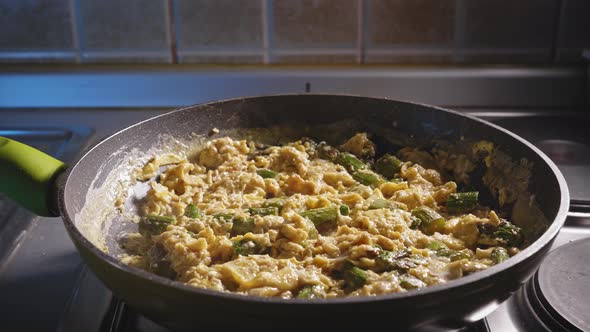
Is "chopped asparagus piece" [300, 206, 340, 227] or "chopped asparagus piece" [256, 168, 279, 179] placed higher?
"chopped asparagus piece" [256, 168, 279, 179]

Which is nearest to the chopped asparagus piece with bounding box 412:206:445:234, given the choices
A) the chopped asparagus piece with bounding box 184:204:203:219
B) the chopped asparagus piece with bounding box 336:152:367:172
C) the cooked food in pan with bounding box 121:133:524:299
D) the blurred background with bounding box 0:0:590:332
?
the cooked food in pan with bounding box 121:133:524:299

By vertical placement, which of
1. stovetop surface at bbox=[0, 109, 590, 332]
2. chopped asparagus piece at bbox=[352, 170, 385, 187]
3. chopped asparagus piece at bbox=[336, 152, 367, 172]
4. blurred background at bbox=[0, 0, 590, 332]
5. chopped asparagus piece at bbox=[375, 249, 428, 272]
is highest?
blurred background at bbox=[0, 0, 590, 332]

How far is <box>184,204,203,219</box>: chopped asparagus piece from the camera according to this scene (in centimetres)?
123

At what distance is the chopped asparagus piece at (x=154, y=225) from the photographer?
47.0 inches

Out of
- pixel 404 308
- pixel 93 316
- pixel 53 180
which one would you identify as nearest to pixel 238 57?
pixel 53 180

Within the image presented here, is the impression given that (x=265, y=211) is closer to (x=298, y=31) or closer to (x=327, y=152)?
(x=327, y=152)

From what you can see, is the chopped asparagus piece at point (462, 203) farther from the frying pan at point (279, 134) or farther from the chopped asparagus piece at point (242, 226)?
the chopped asparagus piece at point (242, 226)

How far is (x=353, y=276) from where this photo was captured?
98 cm

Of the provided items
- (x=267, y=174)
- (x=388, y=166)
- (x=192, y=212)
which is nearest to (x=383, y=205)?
(x=388, y=166)

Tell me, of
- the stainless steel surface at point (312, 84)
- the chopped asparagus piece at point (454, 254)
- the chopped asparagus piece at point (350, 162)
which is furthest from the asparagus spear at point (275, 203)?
the stainless steel surface at point (312, 84)

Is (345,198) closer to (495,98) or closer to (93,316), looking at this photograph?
(93,316)

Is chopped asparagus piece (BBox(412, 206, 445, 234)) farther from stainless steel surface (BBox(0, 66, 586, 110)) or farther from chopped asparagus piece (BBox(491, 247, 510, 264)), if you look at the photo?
stainless steel surface (BBox(0, 66, 586, 110))

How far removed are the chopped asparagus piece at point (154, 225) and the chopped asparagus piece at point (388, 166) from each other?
522mm

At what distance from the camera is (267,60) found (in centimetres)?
188
